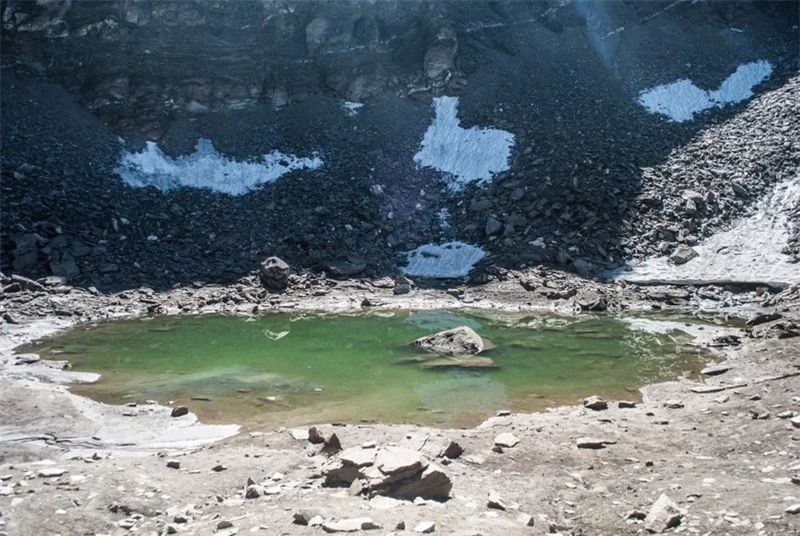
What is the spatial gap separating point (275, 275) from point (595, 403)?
1674 centimetres

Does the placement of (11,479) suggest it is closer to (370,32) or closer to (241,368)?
(241,368)

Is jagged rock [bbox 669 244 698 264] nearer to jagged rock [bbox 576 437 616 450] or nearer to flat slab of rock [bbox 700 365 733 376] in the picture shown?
flat slab of rock [bbox 700 365 733 376]

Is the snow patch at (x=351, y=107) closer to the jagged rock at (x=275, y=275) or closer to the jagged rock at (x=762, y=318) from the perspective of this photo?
the jagged rock at (x=275, y=275)

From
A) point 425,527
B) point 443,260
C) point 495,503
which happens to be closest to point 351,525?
point 425,527

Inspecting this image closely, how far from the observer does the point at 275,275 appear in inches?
1053

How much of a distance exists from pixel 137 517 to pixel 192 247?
22.8 metres

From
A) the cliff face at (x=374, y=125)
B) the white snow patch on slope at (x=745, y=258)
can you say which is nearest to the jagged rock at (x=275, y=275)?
the cliff face at (x=374, y=125)

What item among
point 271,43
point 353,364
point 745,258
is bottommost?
point 353,364

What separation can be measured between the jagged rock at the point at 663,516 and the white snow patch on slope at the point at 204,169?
30.1m

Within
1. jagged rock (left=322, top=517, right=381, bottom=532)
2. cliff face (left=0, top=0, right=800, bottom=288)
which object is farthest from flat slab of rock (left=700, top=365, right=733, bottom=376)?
cliff face (left=0, top=0, right=800, bottom=288)

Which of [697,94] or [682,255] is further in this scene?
[697,94]

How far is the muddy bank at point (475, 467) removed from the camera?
720 centimetres

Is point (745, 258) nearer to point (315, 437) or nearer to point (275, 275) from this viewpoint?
point (275, 275)

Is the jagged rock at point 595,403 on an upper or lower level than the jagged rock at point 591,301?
lower
